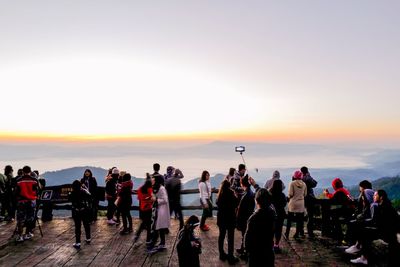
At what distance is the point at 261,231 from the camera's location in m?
6.75

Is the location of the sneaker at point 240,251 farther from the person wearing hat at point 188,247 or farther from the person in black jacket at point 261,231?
the person wearing hat at point 188,247

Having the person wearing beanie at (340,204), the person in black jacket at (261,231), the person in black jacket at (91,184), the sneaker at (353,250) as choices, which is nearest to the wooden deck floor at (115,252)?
the sneaker at (353,250)

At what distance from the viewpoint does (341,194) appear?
11.5m

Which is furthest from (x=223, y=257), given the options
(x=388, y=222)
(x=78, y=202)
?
(x=78, y=202)

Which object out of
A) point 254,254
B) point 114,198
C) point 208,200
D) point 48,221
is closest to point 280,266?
point 254,254

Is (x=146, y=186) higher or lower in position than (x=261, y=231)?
higher

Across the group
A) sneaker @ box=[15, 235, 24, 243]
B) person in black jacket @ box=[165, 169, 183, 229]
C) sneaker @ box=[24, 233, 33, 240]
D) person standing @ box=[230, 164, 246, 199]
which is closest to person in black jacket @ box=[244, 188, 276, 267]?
person standing @ box=[230, 164, 246, 199]

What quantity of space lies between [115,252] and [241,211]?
3886 mm

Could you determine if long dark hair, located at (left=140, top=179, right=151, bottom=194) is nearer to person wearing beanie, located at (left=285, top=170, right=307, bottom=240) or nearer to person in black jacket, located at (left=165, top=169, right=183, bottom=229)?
person in black jacket, located at (left=165, top=169, right=183, bottom=229)

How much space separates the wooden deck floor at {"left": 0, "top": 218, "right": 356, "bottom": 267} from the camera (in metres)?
9.82

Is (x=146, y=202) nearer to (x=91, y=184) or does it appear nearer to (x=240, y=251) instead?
(x=240, y=251)

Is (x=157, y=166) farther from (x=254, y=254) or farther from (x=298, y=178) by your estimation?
(x=254, y=254)

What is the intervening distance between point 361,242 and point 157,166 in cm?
647

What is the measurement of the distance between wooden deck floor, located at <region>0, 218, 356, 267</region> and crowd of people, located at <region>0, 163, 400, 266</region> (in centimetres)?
34
